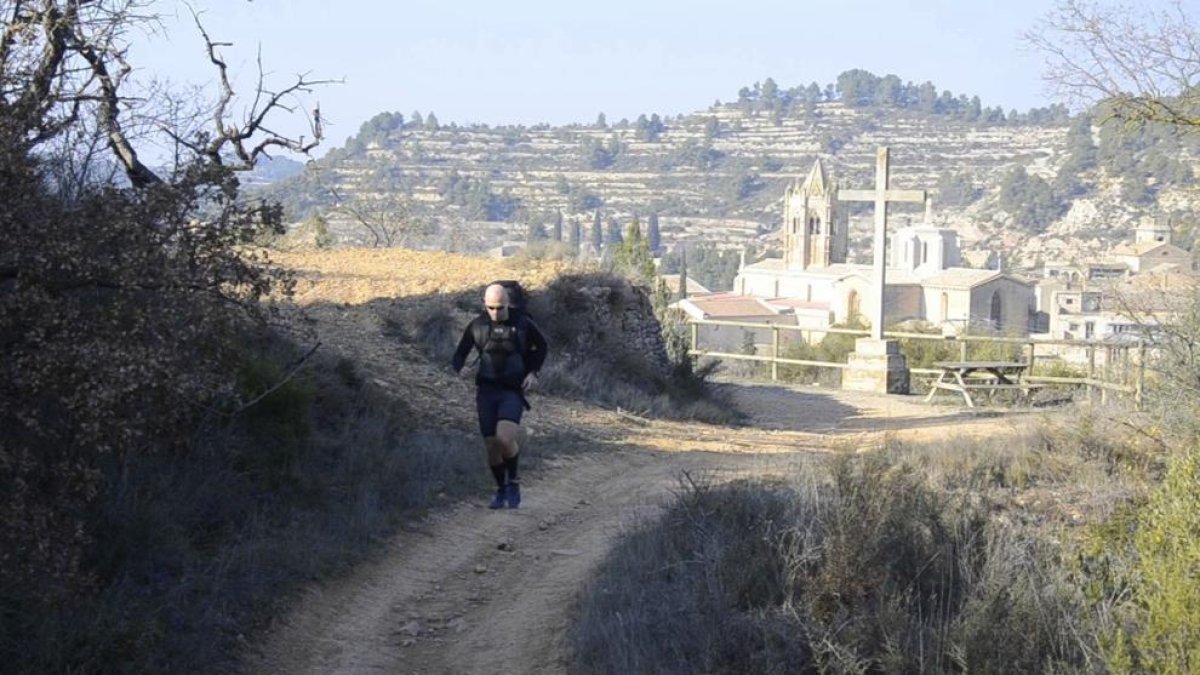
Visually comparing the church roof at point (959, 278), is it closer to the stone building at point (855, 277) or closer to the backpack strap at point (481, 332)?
the stone building at point (855, 277)

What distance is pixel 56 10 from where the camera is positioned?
903 centimetres

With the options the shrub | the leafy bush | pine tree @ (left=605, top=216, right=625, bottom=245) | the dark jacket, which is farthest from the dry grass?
pine tree @ (left=605, top=216, right=625, bottom=245)

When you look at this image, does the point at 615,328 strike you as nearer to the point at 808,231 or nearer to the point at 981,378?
the point at 981,378

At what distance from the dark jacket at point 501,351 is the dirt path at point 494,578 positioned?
1113 millimetres

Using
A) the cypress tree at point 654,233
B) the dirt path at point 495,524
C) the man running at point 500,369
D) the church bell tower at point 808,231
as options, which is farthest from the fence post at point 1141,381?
the cypress tree at point 654,233

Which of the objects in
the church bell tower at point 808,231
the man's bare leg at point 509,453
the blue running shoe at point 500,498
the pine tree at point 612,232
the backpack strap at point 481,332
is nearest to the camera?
the man's bare leg at point 509,453

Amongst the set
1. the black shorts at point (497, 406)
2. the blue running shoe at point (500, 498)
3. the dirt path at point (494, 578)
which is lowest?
the dirt path at point (494, 578)

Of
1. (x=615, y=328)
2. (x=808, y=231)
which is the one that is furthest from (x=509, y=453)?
(x=808, y=231)

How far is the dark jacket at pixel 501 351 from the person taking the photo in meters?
11.1

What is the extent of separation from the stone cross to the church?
6199cm

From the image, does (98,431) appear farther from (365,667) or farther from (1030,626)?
(1030,626)

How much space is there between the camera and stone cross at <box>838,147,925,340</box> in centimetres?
2831

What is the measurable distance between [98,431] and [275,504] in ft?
13.0

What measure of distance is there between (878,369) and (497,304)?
18303 mm
